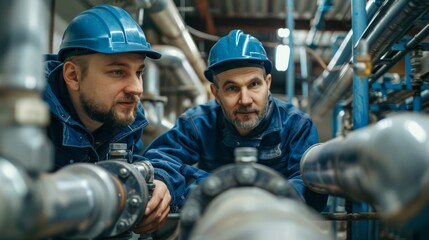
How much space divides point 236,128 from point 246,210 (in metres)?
1.20

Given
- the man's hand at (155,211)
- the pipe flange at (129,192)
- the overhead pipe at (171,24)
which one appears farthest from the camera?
the overhead pipe at (171,24)

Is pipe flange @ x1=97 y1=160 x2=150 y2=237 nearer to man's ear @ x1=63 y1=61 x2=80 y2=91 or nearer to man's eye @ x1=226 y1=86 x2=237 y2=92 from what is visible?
man's ear @ x1=63 y1=61 x2=80 y2=91

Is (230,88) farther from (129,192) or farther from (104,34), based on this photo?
(129,192)

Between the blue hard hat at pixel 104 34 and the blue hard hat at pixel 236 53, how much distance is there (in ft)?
1.05

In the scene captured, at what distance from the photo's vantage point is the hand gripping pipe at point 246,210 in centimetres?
46

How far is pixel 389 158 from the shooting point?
0.52 m

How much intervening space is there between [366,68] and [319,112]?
2962 mm

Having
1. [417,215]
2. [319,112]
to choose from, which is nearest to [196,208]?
[417,215]

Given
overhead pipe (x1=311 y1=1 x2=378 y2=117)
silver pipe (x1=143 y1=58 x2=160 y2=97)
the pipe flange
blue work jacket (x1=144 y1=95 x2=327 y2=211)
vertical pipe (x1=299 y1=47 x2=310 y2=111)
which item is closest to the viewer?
the pipe flange

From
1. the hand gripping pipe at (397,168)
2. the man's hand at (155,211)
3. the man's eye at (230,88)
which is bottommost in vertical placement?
the man's hand at (155,211)

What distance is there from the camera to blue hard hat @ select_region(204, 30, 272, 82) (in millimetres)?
1616

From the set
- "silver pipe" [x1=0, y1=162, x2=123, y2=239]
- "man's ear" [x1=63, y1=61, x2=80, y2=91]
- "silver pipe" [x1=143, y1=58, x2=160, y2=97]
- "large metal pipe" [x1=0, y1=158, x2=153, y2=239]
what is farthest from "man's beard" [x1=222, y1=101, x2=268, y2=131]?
"silver pipe" [x1=143, y1=58, x2=160, y2=97]

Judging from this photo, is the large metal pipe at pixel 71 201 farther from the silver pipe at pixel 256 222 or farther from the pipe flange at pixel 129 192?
the silver pipe at pixel 256 222

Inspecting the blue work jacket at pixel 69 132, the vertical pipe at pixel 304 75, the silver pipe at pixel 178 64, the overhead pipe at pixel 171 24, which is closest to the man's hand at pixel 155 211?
the blue work jacket at pixel 69 132
